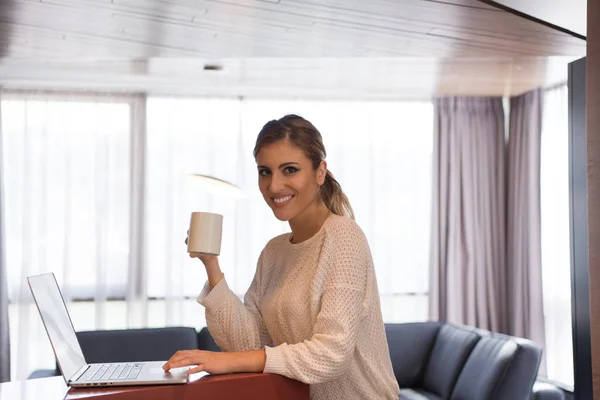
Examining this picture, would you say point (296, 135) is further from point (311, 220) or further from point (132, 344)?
point (132, 344)

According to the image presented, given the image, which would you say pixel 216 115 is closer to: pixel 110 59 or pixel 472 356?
pixel 110 59

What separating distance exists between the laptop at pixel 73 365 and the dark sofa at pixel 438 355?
306 cm

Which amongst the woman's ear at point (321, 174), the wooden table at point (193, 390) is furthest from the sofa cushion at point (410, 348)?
the wooden table at point (193, 390)

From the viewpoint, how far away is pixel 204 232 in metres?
1.64

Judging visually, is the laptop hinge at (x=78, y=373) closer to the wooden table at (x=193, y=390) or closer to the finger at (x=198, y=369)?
the wooden table at (x=193, y=390)

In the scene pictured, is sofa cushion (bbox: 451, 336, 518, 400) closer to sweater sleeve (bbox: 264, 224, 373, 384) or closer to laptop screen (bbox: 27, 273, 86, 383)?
sweater sleeve (bbox: 264, 224, 373, 384)

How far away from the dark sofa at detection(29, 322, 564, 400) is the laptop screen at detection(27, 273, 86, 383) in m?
3.09

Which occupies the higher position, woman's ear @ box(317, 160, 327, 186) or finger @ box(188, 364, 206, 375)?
woman's ear @ box(317, 160, 327, 186)

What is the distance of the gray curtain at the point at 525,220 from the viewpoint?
571 centimetres

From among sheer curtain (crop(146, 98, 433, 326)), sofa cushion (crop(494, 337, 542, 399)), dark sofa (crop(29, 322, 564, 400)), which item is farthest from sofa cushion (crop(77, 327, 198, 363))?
sofa cushion (crop(494, 337, 542, 399))

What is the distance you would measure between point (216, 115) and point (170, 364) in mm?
4607

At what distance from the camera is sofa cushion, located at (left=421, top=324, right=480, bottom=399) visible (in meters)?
4.76

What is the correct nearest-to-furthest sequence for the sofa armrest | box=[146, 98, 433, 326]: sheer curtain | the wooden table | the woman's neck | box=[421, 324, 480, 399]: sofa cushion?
1. the wooden table
2. the woman's neck
3. the sofa armrest
4. box=[421, 324, 480, 399]: sofa cushion
5. box=[146, 98, 433, 326]: sheer curtain

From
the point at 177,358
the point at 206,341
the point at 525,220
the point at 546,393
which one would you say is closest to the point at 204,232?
the point at 177,358
